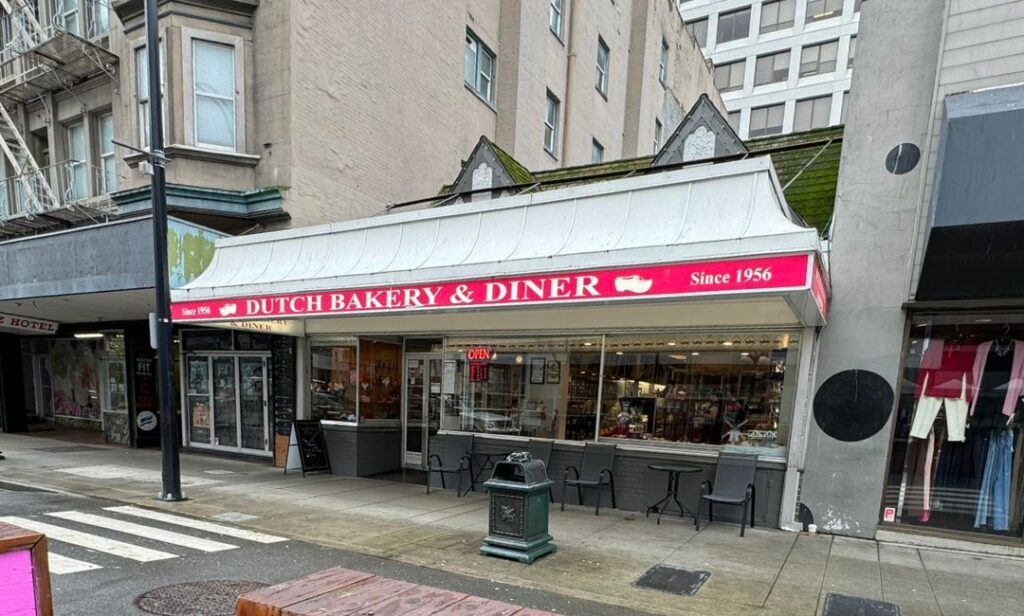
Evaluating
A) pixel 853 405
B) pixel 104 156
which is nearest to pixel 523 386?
pixel 853 405

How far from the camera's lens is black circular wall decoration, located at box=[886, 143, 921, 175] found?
6352mm

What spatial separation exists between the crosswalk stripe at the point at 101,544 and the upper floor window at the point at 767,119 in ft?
114

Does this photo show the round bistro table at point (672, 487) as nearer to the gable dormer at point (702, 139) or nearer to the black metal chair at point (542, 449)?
the black metal chair at point (542, 449)

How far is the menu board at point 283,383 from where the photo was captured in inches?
410

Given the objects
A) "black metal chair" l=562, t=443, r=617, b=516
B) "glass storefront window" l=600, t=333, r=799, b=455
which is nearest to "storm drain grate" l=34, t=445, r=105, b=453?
"black metal chair" l=562, t=443, r=617, b=516

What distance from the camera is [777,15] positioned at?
104ft

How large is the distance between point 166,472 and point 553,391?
5755 mm

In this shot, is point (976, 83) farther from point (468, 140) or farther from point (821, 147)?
point (468, 140)

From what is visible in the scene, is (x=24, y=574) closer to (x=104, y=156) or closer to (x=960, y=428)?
(x=960, y=428)

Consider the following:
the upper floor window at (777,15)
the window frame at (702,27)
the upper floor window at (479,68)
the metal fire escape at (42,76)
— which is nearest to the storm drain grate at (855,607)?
the metal fire escape at (42,76)

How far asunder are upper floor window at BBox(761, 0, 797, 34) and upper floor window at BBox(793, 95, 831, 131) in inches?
185

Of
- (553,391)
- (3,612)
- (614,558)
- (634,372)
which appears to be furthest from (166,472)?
(634,372)

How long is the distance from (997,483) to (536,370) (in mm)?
5883

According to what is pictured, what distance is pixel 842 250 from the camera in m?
6.62
